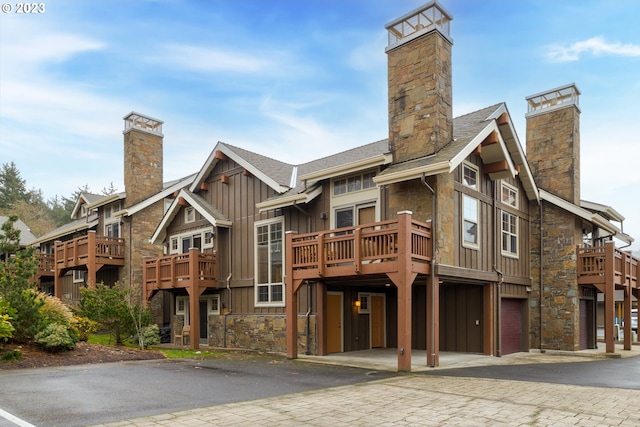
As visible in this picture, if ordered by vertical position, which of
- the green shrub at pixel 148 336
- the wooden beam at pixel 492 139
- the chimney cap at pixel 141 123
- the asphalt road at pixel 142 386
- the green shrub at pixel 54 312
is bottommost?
the green shrub at pixel 148 336

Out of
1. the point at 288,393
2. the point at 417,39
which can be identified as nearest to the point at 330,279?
the point at 288,393

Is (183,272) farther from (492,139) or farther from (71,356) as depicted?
(492,139)

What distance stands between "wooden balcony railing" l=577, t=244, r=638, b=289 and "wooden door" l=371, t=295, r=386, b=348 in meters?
7.04

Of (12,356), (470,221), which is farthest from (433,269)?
(12,356)

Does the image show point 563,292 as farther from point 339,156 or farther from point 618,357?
point 339,156

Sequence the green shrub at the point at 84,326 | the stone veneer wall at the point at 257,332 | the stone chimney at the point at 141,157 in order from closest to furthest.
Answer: the stone veneer wall at the point at 257,332 → the green shrub at the point at 84,326 → the stone chimney at the point at 141,157

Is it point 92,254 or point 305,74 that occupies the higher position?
point 305,74

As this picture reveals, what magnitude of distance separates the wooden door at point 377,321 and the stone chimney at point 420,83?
19.2 ft

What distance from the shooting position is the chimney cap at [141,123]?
25.4 meters

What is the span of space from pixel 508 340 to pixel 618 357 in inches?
129

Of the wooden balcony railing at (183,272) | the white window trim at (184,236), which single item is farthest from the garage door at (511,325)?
the white window trim at (184,236)

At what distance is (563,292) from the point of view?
58.3 ft

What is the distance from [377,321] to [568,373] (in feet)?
23.9

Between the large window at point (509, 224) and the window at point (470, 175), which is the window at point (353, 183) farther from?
the large window at point (509, 224)
